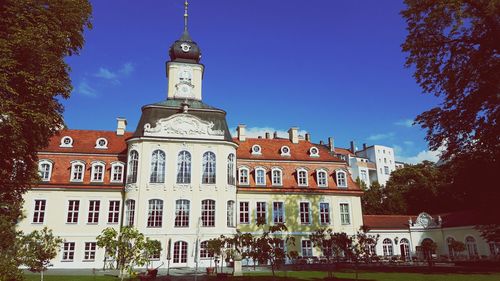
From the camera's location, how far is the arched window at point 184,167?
1254 inches

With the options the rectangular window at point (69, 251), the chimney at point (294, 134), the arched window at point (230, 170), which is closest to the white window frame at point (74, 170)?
the rectangular window at point (69, 251)

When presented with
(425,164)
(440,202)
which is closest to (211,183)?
(440,202)

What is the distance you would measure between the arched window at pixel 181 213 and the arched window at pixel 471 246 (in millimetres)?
28261

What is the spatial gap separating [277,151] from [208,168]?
30.3 ft

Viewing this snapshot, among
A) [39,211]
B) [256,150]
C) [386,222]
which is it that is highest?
[256,150]

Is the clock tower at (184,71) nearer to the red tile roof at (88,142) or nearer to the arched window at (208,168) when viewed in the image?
the red tile roof at (88,142)

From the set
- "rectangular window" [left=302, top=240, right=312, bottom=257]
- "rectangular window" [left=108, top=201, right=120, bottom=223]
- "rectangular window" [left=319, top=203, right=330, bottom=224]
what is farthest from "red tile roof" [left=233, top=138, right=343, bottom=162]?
"rectangular window" [left=108, top=201, right=120, bottom=223]

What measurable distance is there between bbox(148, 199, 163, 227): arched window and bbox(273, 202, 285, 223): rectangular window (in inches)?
420

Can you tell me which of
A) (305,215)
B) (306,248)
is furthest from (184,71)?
(306,248)

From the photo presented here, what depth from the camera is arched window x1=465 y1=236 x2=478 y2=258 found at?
3656 centimetres

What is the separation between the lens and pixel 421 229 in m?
40.3

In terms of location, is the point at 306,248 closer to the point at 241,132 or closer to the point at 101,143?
the point at 241,132

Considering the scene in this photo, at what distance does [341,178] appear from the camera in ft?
123

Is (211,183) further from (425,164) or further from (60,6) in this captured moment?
(425,164)
